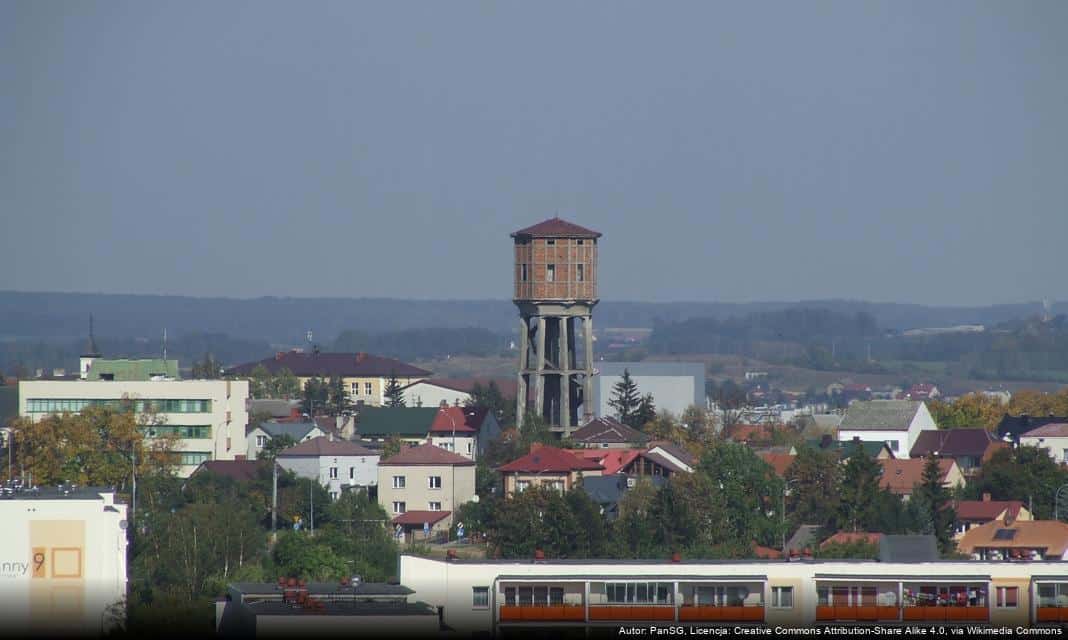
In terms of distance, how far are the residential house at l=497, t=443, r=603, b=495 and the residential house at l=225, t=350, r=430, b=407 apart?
73.3 metres

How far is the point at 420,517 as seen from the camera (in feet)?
270

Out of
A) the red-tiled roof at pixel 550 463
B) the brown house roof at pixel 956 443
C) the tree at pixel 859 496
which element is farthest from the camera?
the brown house roof at pixel 956 443

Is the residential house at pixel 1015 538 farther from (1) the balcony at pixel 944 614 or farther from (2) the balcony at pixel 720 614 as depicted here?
(2) the balcony at pixel 720 614

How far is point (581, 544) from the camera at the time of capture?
68.2m

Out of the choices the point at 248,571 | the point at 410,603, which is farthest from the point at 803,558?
the point at 248,571

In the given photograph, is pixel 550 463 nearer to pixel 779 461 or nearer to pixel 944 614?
Answer: pixel 779 461

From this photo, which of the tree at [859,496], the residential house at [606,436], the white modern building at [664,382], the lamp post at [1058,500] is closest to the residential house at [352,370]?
the white modern building at [664,382]

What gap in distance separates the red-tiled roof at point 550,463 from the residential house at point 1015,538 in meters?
15.5

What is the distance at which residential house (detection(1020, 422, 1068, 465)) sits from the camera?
4001 inches

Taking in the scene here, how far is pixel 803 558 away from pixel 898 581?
2.09m

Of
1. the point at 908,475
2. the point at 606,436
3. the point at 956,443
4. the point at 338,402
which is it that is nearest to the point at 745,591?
the point at 908,475

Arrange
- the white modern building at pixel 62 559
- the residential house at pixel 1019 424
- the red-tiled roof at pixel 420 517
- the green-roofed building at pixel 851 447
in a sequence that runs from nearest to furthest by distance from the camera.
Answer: the white modern building at pixel 62 559
the red-tiled roof at pixel 420 517
the green-roofed building at pixel 851 447
the residential house at pixel 1019 424

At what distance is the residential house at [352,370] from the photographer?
162800 mm

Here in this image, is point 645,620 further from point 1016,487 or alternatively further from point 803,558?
point 1016,487
